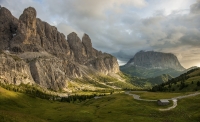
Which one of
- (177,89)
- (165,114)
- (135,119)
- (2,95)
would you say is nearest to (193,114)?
(165,114)

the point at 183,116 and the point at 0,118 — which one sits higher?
the point at 0,118

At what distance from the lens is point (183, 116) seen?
80.4m

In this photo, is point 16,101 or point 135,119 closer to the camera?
point 135,119

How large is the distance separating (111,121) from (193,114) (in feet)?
119

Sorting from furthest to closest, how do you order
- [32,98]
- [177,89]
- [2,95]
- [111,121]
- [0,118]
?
1. [177,89]
2. [32,98]
3. [2,95]
4. [111,121]
5. [0,118]

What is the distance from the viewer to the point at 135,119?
3068 inches

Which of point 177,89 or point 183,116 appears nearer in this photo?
point 183,116

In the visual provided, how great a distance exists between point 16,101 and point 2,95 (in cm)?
1011

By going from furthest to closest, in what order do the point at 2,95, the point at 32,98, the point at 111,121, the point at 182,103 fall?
the point at 32,98 < the point at 2,95 < the point at 182,103 < the point at 111,121

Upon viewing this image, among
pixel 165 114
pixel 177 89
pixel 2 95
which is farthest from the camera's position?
pixel 177 89

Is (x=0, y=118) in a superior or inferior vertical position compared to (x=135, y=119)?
superior

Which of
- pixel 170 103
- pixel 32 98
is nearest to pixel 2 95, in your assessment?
A: pixel 32 98

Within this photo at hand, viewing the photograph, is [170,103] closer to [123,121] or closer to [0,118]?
[123,121]

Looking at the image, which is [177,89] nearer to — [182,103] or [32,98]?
[182,103]
